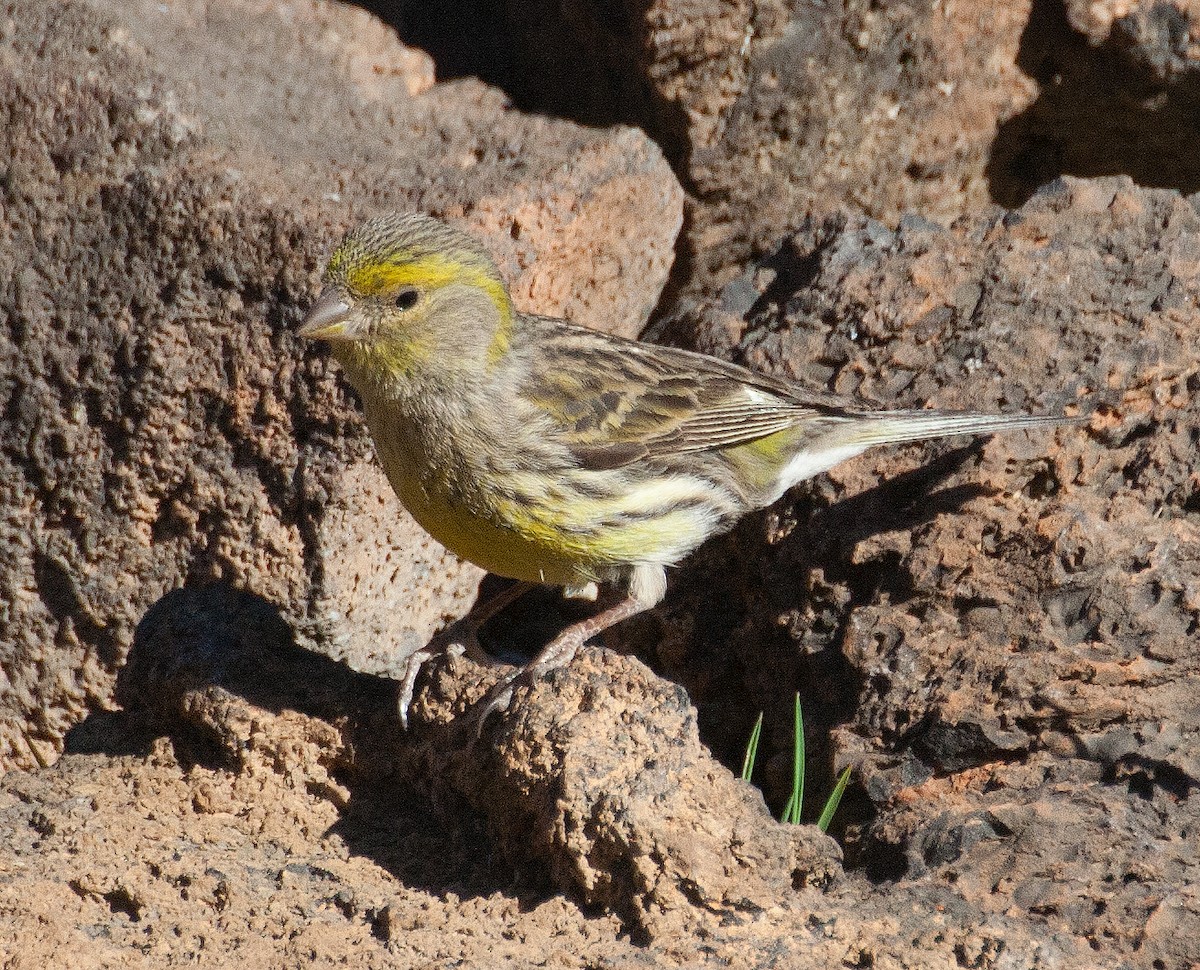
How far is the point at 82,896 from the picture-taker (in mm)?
3621

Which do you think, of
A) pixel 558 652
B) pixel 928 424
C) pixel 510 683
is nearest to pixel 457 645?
pixel 558 652

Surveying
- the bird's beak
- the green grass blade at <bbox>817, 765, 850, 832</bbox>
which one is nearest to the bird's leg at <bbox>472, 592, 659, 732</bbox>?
the green grass blade at <bbox>817, 765, 850, 832</bbox>

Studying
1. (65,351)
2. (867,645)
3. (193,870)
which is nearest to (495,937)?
(193,870)

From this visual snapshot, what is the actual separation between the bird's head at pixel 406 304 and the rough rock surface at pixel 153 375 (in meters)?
0.48

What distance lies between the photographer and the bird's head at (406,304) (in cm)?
449

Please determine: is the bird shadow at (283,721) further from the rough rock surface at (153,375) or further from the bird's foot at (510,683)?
the rough rock surface at (153,375)

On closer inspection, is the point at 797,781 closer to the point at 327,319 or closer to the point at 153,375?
the point at 327,319

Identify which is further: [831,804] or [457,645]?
[457,645]

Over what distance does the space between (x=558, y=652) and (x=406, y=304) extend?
4.04ft

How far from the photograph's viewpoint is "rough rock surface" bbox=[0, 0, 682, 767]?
16.5 feet

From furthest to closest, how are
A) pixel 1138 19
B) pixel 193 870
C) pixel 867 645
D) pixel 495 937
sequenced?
pixel 1138 19
pixel 867 645
pixel 193 870
pixel 495 937

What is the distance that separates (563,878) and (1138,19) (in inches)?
169

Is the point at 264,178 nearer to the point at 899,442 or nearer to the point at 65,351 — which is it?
the point at 65,351

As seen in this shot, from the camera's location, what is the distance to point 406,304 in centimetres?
→ 461
